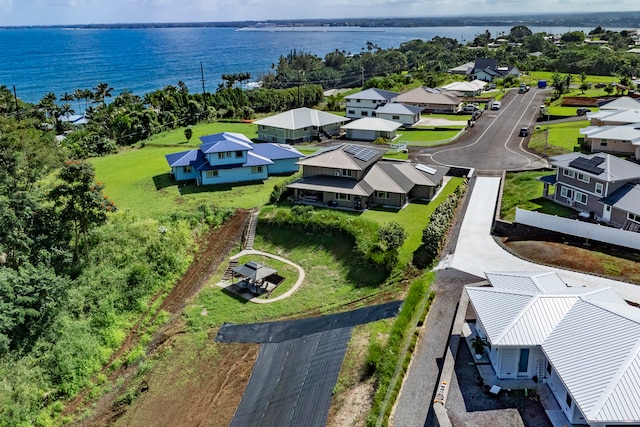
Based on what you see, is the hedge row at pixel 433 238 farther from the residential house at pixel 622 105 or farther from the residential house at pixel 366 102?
the residential house at pixel 366 102

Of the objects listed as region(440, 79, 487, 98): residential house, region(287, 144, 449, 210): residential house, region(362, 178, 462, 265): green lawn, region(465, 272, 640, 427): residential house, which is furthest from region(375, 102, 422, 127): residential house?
region(465, 272, 640, 427): residential house

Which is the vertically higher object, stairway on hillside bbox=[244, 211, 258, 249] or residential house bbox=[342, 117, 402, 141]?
residential house bbox=[342, 117, 402, 141]

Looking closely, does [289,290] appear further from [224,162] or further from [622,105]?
[622,105]

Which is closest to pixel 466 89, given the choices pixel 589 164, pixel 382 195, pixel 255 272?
pixel 589 164

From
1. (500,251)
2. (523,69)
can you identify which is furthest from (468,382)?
(523,69)

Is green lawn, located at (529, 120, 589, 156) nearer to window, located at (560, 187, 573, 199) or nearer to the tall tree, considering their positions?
window, located at (560, 187, 573, 199)

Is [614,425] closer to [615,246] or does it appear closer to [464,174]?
[615,246]
